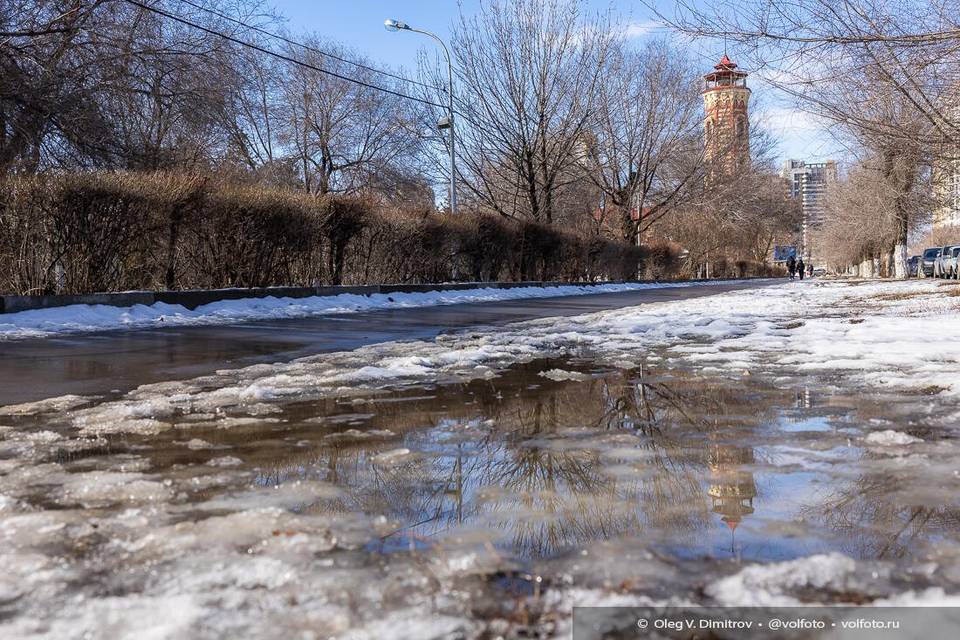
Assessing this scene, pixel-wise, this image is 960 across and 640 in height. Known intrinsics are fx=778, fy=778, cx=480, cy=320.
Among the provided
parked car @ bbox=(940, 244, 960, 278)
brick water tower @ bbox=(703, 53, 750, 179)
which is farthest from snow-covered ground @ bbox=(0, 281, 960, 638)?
parked car @ bbox=(940, 244, 960, 278)

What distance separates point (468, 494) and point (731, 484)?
2.92 feet

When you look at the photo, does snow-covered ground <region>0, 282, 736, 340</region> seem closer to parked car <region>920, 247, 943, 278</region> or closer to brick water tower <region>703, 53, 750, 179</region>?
brick water tower <region>703, 53, 750, 179</region>

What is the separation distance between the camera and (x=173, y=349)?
24.2 feet

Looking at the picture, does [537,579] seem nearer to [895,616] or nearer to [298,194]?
[895,616]

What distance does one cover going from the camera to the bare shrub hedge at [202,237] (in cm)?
1085

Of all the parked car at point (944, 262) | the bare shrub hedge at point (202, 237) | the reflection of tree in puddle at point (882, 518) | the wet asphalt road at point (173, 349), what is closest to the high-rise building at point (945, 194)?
the parked car at point (944, 262)

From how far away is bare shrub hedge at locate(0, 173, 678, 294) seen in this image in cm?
1085

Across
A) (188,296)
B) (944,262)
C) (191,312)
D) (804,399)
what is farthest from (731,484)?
(944,262)

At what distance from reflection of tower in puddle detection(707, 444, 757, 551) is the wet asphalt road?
12.1 feet

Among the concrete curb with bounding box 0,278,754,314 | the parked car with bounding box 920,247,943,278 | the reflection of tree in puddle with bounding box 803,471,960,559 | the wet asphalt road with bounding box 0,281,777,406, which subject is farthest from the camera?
the parked car with bounding box 920,247,943,278

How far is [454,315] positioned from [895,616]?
11269 mm

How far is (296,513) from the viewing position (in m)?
2.32

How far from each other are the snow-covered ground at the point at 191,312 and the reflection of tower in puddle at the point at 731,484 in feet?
25.9

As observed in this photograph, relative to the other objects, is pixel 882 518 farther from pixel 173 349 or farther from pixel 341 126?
pixel 341 126
